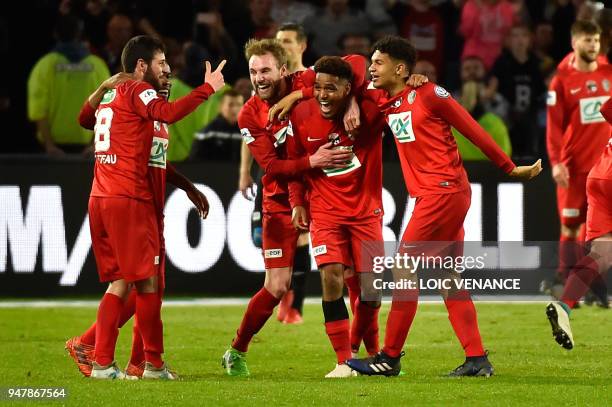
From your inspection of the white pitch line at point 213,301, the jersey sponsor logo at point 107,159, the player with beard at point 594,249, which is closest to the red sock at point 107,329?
the jersey sponsor logo at point 107,159

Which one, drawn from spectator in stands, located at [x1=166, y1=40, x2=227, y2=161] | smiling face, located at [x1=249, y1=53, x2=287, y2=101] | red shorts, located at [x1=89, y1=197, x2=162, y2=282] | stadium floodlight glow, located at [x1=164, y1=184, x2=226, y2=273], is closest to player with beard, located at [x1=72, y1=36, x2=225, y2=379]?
red shorts, located at [x1=89, y1=197, x2=162, y2=282]

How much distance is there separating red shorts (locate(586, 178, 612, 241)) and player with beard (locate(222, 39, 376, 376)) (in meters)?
2.12

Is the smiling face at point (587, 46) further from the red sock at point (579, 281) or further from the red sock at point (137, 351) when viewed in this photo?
the red sock at point (137, 351)

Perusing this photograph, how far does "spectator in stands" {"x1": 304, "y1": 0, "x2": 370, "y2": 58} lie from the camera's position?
642 inches

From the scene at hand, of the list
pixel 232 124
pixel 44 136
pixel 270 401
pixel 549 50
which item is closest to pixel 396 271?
pixel 270 401

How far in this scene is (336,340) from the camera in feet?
28.4

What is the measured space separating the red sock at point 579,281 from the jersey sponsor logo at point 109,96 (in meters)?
3.33

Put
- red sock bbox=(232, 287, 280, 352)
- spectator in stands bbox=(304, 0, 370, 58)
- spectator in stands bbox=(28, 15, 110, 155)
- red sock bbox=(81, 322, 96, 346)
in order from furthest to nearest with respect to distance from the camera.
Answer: spectator in stands bbox=(304, 0, 370, 58), spectator in stands bbox=(28, 15, 110, 155), red sock bbox=(232, 287, 280, 352), red sock bbox=(81, 322, 96, 346)

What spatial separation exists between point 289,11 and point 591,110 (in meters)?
5.21

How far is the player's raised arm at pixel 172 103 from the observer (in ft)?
26.4

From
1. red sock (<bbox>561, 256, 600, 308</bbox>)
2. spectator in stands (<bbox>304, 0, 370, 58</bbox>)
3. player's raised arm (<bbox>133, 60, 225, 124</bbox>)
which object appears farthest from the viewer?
spectator in stands (<bbox>304, 0, 370, 58</bbox>)

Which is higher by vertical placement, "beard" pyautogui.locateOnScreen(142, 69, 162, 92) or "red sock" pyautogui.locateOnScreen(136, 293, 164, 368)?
"beard" pyautogui.locateOnScreen(142, 69, 162, 92)

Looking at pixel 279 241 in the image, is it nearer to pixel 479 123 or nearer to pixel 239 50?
pixel 479 123

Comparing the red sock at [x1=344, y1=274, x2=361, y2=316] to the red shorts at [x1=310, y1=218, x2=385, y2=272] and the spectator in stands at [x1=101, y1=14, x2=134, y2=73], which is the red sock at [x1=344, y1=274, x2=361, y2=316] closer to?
the red shorts at [x1=310, y1=218, x2=385, y2=272]
